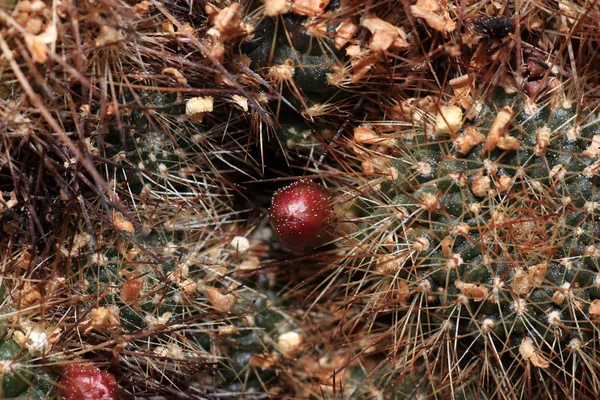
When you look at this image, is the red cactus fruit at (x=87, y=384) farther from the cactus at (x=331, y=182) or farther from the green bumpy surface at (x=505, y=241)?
the green bumpy surface at (x=505, y=241)

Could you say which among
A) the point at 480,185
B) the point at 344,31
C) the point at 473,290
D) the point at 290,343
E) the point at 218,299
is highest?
the point at 344,31

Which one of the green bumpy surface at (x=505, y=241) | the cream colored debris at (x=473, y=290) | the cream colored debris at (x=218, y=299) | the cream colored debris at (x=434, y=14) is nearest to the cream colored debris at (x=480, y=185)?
the green bumpy surface at (x=505, y=241)

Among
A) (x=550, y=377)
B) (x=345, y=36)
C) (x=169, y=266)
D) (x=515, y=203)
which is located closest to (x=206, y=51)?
(x=345, y=36)

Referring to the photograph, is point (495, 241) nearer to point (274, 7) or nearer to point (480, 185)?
point (480, 185)

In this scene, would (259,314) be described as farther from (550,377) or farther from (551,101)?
(551,101)

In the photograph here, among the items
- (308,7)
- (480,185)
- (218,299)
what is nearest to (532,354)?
(480,185)

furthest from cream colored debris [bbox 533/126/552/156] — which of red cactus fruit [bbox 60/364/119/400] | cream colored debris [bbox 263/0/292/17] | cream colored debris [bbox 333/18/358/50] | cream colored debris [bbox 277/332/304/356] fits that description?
red cactus fruit [bbox 60/364/119/400]
